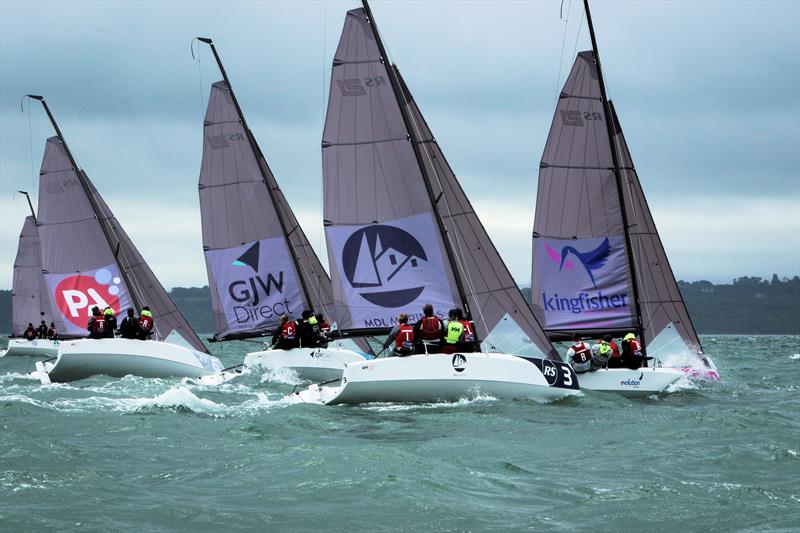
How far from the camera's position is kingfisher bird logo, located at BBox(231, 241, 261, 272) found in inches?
1201

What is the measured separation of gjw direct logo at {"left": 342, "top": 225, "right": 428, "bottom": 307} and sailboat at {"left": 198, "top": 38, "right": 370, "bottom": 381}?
8634 millimetres

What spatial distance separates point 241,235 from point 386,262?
32.1 ft

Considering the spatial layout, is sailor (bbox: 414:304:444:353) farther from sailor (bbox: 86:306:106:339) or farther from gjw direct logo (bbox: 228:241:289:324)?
gjw direct logo (bbox: 228:241:289:324)

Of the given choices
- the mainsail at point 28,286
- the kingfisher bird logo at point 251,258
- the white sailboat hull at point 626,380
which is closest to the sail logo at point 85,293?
the kingfisher bird logo at point 251,258

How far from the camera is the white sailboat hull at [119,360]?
2477 centimetres

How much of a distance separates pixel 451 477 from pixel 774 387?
1741cm

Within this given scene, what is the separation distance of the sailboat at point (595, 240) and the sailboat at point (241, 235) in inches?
293

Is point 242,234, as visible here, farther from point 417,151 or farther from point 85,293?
point 417,151

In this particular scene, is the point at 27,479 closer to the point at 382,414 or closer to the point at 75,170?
the point at 382,414

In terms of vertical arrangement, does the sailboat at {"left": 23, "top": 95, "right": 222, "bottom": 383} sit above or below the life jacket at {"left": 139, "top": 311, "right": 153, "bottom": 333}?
above

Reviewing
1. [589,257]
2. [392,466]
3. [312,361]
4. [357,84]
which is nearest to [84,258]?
[312,361]

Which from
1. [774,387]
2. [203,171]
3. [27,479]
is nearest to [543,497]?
[27,479]

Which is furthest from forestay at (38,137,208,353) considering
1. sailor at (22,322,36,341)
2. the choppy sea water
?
sailor at (22,322,36,341)

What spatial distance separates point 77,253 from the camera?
3061cm
